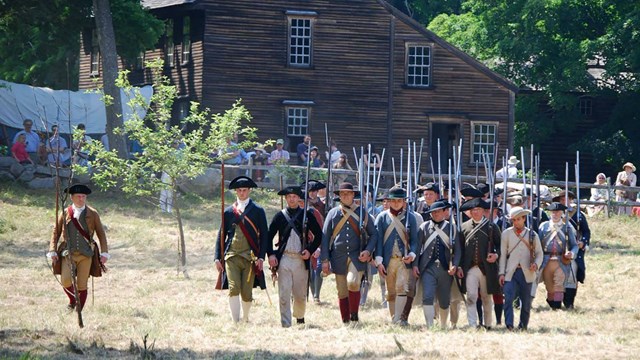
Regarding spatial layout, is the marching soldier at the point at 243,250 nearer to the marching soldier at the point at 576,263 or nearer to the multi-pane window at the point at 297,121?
the marching soldier at the point at 576,263

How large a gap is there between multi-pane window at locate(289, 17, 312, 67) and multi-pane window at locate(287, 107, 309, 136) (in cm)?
146

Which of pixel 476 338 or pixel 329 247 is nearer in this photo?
pixel 476 338

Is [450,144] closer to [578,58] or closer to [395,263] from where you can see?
[578,58]

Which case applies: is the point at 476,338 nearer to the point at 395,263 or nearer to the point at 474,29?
the point at 395,263

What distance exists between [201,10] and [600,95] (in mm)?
15217

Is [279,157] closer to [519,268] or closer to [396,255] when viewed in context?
[396,255]

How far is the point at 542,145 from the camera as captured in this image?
50.5 m

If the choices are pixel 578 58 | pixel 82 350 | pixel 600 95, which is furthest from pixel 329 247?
pixel 600 95

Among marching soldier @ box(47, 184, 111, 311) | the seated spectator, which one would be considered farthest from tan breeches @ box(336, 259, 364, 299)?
the seated spectator

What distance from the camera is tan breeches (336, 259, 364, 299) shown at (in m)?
17.2

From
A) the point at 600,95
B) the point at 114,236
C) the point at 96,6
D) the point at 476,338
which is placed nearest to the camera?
the point at 476,338

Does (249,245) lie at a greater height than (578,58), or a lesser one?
lesser

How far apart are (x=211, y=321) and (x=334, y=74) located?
26.2 metres

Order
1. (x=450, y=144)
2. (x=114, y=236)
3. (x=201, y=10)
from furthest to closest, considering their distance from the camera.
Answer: (x=450, y=144), (x=201, y=10), (x=114, y=236)
